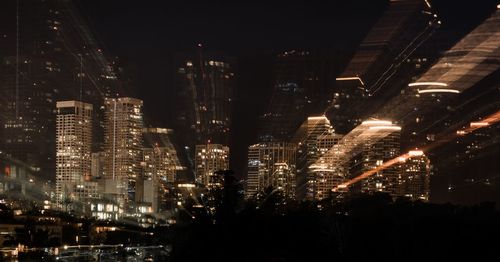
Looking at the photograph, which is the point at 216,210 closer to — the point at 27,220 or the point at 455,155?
the point at 27,220

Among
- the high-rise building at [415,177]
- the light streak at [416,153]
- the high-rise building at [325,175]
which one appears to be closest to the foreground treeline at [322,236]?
the high-rise building at [415,177]

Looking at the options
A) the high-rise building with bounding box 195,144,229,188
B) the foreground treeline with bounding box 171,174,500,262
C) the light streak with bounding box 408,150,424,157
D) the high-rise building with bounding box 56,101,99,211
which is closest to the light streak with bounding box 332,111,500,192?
the light streak with bounding box 408,150,424,157

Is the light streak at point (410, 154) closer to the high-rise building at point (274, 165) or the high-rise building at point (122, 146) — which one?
the high-rise building at point (274, 165)

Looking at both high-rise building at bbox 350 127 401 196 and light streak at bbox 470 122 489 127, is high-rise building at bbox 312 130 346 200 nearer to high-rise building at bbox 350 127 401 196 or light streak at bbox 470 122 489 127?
high-rise building at bbox 350 127 401 196

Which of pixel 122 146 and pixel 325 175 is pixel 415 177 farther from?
pixel 122 146

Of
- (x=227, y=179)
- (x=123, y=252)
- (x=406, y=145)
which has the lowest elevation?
(x=123, y=252)

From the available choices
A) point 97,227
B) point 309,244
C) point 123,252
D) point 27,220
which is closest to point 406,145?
point 97,227
